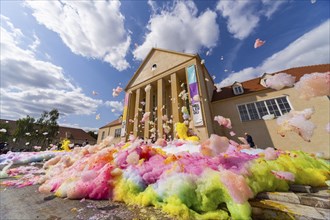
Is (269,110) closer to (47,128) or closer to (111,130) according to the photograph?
(111,130)

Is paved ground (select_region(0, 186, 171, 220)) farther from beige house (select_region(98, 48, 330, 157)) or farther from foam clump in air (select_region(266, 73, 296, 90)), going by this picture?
beige house (select_region(98, 48, 330, 157))

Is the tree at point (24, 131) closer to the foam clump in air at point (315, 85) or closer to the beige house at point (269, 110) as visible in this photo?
the beige house at point (269, 110)

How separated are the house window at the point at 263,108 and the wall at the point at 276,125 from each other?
0.30m

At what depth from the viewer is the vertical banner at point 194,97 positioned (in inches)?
466

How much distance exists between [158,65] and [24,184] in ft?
51.5

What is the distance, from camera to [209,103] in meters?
13.9

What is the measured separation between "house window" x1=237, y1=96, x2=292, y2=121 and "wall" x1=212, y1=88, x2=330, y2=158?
A: 12.0 inches

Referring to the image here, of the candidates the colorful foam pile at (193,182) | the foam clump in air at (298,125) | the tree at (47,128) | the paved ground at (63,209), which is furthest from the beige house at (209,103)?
the tree at (47,128)

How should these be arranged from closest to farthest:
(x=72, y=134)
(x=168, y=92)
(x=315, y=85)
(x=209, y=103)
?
(x=315, y=85) < (x=209, y=103) < (x=168, y=92) < (x=72, y=134)

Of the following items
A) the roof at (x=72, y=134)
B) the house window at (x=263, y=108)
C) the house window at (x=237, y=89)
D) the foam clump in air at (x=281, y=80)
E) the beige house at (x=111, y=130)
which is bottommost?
the foam clump in air at (x=281, y=80)

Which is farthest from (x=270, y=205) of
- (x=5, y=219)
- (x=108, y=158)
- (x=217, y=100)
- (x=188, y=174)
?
(x=217, y=100)

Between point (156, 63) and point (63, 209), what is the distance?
1700 centimetres

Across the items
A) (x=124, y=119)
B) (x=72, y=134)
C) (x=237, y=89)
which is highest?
(x=72, y=134)

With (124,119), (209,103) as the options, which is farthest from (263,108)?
(124,119)
